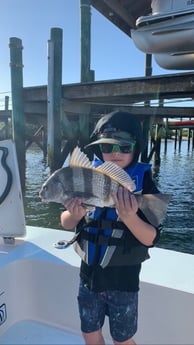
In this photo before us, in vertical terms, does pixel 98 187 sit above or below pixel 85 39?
below

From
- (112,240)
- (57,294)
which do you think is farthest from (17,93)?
(112,240)

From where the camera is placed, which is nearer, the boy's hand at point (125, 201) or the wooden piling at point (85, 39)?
the boy's hand at point (125, 201)

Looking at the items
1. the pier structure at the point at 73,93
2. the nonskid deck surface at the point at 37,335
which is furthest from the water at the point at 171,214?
the nonskid deck surface at the point at 37,335

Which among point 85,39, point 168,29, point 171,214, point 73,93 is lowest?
point 171,214

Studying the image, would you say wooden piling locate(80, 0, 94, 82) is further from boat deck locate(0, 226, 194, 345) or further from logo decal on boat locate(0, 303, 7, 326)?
logo decal on boat locate(0, 303, 7, 326)

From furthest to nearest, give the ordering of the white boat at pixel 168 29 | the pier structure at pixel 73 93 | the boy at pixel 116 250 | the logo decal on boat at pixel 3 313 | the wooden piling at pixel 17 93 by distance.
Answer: the wooden piling at pixel 17 93
the pier structure at pixel 73 93
the white boat at pixel 168 29
the logo decal on boat at pixel 3 313
the boy at pixel 116 250

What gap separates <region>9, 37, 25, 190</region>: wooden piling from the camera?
872cm

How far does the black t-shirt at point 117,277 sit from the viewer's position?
164cm

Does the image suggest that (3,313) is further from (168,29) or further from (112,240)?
(168,29)

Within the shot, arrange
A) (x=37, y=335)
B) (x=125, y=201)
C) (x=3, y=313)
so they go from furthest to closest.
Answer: (x=37, y=335) < (x=3, y=313) < (x=125, y=201)

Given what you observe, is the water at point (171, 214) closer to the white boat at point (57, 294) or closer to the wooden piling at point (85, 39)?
the wooden piling at point (85, 39)

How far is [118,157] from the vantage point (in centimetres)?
165

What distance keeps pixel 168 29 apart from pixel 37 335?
19.9 feet

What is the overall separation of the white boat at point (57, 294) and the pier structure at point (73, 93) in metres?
5.35
